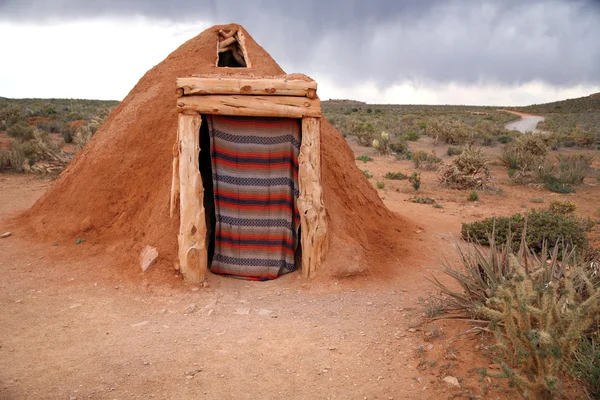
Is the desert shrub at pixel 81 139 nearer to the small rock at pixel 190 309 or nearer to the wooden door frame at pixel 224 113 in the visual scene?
the wooden door frame at pixel 224 113

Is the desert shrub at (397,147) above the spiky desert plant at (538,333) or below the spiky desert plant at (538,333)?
above

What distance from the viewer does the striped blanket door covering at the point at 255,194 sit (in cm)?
526

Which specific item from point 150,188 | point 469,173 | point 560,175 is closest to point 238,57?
point 150,188

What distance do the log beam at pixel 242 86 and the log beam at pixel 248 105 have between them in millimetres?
52

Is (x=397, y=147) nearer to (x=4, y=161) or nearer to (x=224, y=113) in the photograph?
(x=4, y=161)

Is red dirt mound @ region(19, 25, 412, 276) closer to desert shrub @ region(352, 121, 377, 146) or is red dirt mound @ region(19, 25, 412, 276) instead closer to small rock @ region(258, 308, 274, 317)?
small rock @ region(258, 308, 274, 317)

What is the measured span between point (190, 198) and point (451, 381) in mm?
2949

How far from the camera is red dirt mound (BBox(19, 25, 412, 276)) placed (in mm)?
5625

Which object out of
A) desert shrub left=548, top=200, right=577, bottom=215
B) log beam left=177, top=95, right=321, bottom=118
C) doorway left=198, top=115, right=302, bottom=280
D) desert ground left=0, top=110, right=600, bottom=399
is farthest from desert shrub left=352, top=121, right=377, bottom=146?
log beam left=177, top=95, right=321, bottom=118

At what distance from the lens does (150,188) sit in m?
6.06

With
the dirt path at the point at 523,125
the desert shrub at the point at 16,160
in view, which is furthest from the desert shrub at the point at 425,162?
the dirt path at the point at 523,125

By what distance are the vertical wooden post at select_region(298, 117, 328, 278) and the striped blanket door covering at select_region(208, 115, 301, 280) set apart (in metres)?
0.23

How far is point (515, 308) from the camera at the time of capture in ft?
9.61

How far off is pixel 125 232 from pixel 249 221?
1.63 m
